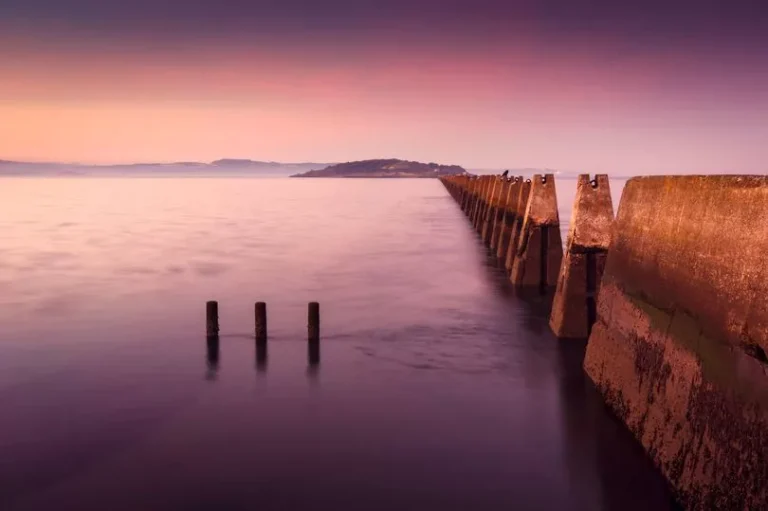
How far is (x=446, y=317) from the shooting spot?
54.8 feet

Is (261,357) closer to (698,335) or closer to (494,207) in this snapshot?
(698,335)

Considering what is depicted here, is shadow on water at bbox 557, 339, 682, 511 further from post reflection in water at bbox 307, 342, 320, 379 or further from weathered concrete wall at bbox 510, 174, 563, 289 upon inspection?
weathered concrete wall at bbox 510, 174, 563, 289

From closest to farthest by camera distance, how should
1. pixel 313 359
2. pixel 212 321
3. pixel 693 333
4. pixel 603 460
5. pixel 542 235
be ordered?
pixel 693 333
pixel 603 460
pixel 313 359
pixel 212 321
pixel 542 235

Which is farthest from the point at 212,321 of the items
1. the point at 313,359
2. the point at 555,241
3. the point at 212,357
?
the point at 555,241

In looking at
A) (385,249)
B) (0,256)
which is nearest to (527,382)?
(385,249)

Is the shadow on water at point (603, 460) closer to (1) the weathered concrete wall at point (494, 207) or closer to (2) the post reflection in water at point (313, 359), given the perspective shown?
(2) the post reflection in water at point (313, 359)

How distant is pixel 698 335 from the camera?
6.06m

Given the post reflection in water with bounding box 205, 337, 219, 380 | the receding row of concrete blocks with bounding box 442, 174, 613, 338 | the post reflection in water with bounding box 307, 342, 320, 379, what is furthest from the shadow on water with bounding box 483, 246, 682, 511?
the post reflection in water with bounding box 205, 337, 219, 380

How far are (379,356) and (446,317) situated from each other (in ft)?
13.6

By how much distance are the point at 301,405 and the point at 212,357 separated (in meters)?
2.88

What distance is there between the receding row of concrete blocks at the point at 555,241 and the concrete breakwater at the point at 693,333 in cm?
209

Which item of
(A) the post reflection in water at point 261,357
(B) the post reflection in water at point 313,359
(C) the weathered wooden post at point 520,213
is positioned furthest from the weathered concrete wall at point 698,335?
(C) the weathered wooden post at point 520,213

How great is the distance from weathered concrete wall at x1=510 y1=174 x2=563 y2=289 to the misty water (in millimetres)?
796

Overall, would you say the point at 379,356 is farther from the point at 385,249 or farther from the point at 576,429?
the point at 385,249
